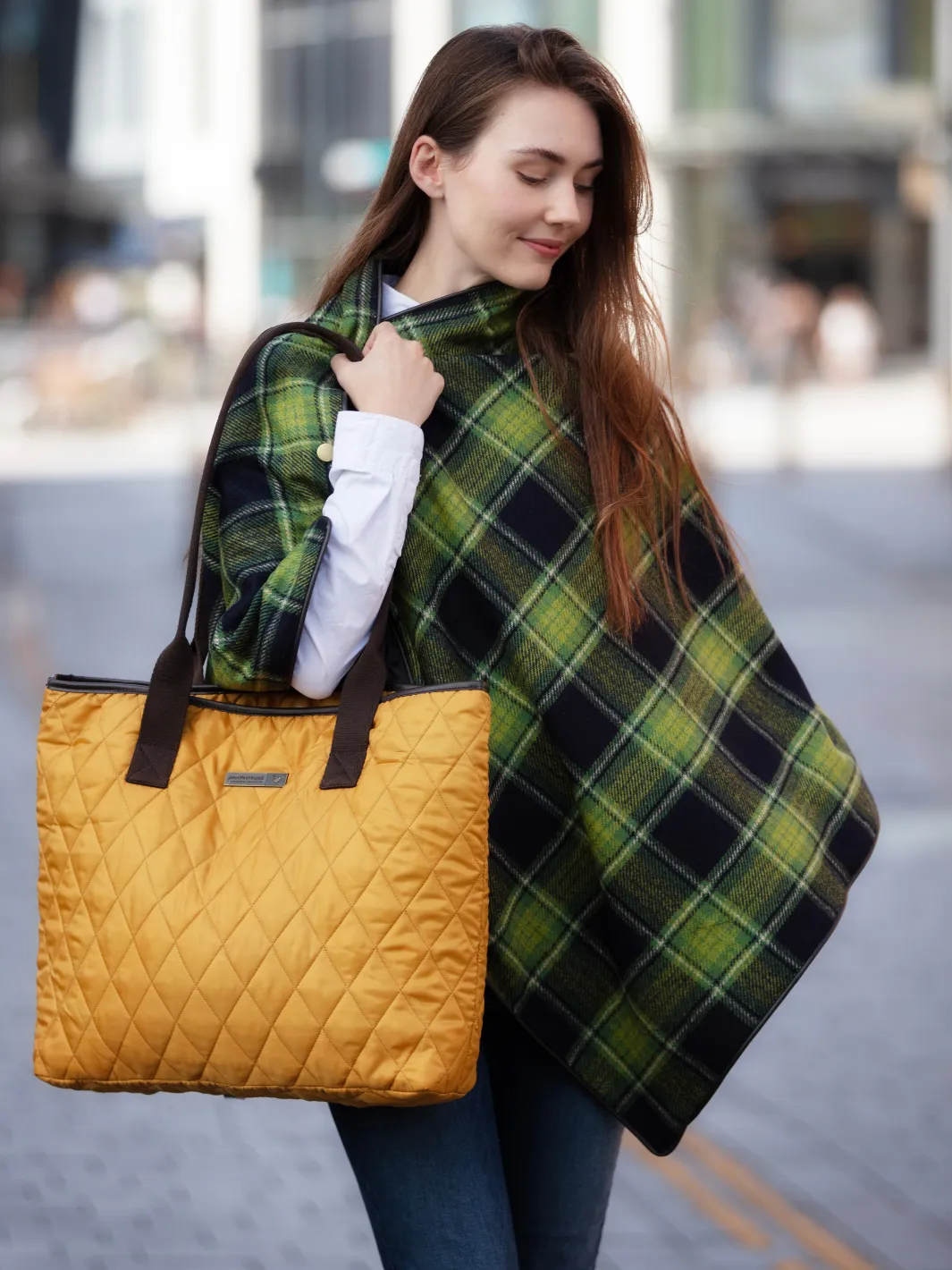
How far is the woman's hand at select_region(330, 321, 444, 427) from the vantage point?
2.14 meters

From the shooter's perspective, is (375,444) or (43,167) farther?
(43,167)

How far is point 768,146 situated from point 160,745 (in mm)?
40659

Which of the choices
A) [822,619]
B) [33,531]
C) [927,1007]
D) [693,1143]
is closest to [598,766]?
[693,1143]

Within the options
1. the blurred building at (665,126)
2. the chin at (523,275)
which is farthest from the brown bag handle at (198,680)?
the blurred building at (665,126)

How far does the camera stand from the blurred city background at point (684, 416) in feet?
13.4

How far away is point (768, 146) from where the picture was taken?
40.9 metres

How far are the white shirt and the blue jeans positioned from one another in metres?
0.48

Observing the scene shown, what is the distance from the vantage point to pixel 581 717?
2.20 meters

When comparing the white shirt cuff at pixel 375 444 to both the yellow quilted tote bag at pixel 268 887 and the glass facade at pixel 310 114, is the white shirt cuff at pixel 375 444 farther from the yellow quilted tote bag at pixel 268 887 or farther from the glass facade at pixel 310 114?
the glass facade at pixel 310 114

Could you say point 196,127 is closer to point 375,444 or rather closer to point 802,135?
point 802,135

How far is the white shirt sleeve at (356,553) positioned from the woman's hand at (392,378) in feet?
0.14

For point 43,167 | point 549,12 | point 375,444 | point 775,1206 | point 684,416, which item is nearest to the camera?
point 375,444

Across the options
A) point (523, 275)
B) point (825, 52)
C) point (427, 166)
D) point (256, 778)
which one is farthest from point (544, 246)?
point (825, 52)

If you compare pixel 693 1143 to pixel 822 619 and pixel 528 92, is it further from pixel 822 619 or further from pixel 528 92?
pixel 822 619
